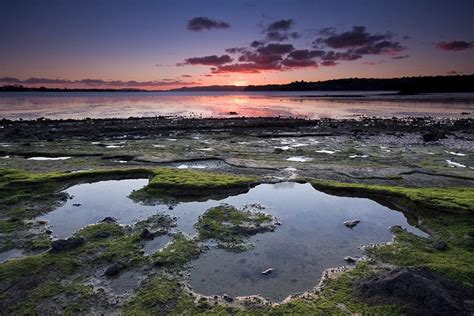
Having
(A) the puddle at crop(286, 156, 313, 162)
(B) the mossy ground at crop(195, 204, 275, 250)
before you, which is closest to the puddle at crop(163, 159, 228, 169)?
(A) the puddle at crop(286, 156, 313, 162)

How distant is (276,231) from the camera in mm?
10758

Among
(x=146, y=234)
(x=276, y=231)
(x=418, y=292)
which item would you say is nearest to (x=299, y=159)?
(x=276, y=231)

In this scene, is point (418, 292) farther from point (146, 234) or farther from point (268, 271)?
point (146, 234)

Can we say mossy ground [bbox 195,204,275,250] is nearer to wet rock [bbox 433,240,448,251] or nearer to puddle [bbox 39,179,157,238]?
puddle [bbox 39,179,157,238]

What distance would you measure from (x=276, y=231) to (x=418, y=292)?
15.6 feet

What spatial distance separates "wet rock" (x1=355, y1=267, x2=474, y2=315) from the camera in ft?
20.9

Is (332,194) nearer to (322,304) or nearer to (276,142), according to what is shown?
(322,304)

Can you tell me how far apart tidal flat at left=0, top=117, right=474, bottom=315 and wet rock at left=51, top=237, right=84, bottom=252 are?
0.08ft

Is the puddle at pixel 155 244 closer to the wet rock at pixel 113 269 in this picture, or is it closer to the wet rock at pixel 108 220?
the wet rock at pixel 113 269

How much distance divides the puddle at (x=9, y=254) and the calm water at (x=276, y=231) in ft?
4.34

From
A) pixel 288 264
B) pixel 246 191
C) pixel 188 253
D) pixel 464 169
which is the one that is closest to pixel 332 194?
pixel 246 191

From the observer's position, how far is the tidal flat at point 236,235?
706 cm

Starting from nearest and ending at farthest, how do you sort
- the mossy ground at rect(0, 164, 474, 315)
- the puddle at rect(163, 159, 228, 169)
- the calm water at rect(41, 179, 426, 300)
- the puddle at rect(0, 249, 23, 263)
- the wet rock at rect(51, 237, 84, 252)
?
1. the mossy ground at rect(0, 164, 474, 315)
2. the calm water at rect(41, 179, 426, 300)
3. the puddle at rect(0, 249, 23, 263)
4. the wet rock at rect(51, 237, 84, 252)
5. the puddle at rect(163, 159, 228, 169)

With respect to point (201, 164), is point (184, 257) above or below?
below
